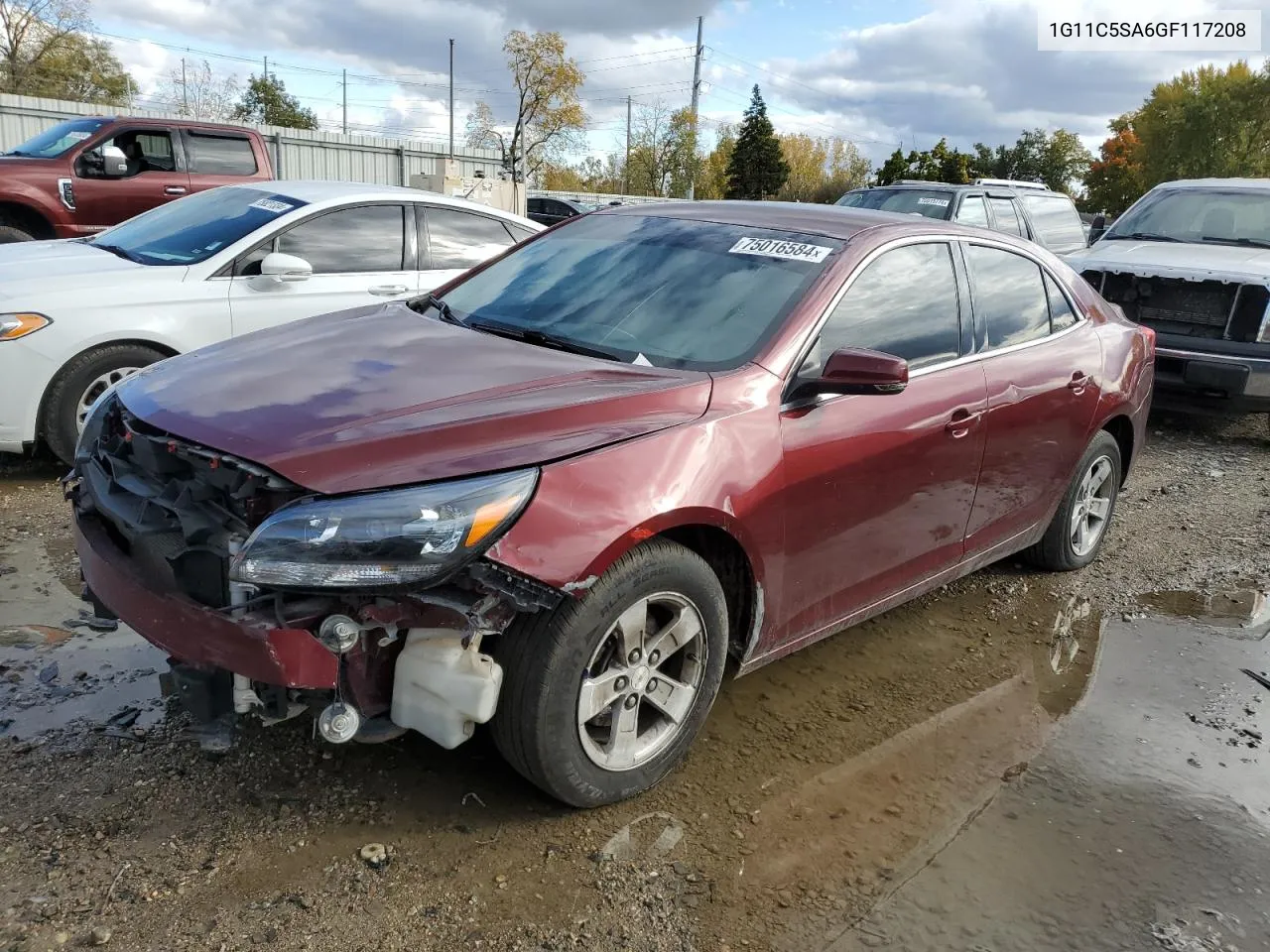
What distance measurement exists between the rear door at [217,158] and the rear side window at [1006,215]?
8.39 metres

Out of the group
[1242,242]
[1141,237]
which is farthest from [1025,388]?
[1141,237]

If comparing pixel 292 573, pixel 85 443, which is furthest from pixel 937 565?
pixel 85 443

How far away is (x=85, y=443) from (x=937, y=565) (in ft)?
9.94

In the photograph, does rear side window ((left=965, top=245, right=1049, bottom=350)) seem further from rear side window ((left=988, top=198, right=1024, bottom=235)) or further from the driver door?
the driver door

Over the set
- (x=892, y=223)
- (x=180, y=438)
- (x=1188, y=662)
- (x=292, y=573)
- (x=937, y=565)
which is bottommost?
(x=1188, y=662)

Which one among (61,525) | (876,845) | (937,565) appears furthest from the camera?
(61,525)

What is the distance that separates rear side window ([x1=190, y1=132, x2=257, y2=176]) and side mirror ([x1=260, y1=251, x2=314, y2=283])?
6.09m

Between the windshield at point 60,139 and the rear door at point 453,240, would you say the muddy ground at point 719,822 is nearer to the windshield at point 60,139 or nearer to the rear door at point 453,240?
the rear door at point 453,240

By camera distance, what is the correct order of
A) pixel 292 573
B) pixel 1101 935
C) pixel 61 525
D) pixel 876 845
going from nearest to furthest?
pixel 292 573, pixel 1101 935, pixel 876 845, pixel 61 525

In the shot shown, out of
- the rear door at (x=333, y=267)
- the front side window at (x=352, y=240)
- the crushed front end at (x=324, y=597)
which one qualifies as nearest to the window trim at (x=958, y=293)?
the crushed front end at (x=324, y=597)

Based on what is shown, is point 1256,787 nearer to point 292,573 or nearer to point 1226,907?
point 1226,907

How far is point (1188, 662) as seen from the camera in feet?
14.2

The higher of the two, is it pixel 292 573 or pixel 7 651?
pixel 292 573

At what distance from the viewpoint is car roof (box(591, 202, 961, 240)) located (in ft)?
12.2
